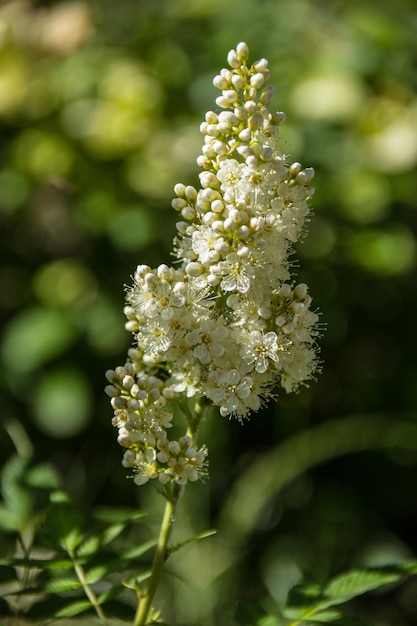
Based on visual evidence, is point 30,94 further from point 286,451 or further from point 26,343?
point 286,451

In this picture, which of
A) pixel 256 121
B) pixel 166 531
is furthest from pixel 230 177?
pixel 166 531

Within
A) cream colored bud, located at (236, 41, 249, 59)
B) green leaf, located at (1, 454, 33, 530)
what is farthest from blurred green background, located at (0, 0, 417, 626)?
cream colored bud, located at (236, 41, 249, 59)

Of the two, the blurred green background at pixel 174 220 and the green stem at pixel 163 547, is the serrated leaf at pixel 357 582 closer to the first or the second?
the green stem at pixel 163 547

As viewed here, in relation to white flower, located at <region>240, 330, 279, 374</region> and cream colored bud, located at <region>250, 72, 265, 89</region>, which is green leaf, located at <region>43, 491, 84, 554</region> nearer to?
white flower, located at <region>240, 330, 279, 374</region>

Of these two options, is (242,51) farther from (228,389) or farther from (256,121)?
(228,389)

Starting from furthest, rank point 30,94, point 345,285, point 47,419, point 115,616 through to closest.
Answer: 1. point 345,285
2. point 30,94
3. point 47,419
4. point 115,616

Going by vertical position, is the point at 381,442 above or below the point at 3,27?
below

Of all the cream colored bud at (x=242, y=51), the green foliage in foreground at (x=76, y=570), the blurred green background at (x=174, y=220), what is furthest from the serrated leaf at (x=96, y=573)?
the blurred green background at (x=174, y=220)

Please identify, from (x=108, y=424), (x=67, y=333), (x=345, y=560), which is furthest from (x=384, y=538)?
(x=67, y=333)
